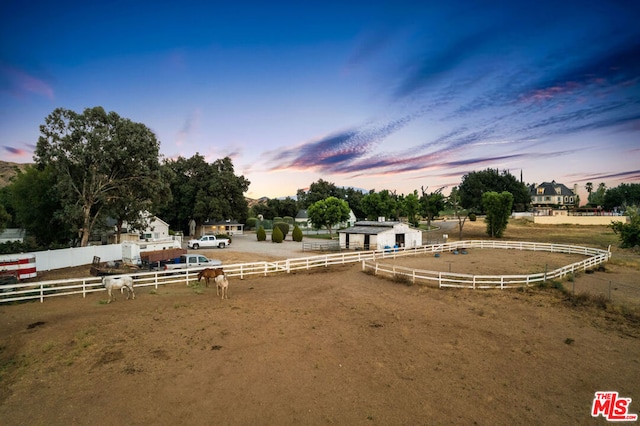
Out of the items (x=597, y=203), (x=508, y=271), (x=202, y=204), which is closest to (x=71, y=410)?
(x=508, y=271)

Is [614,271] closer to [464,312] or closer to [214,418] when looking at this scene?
[464,312]

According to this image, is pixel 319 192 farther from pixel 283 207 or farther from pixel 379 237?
pixel 379 237

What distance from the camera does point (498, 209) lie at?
53.2 metres

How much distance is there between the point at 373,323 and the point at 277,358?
445 cm

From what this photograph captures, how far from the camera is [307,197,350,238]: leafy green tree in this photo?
5609 centimetres

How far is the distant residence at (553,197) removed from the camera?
100500 millimetres

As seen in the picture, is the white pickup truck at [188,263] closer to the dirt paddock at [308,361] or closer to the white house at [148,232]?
the dirt paddock at [308,361]

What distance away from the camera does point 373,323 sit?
12250mm

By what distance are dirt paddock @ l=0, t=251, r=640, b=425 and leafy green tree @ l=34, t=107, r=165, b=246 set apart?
53.5 ft

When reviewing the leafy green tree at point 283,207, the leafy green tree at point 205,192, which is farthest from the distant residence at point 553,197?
the leafy green tree at point 205,192

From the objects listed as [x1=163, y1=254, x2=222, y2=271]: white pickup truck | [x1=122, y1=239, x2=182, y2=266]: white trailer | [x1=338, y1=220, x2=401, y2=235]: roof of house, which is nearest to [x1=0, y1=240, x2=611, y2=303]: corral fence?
[x1=163, y1=254, x2=222, y2=271]: white pickup truck

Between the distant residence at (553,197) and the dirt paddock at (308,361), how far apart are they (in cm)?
→ 10539

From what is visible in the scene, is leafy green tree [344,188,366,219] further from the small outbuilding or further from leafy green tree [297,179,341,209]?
the small outbuilding

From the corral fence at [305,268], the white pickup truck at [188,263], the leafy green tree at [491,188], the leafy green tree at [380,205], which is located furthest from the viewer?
the leafy green tree at [491,188]
